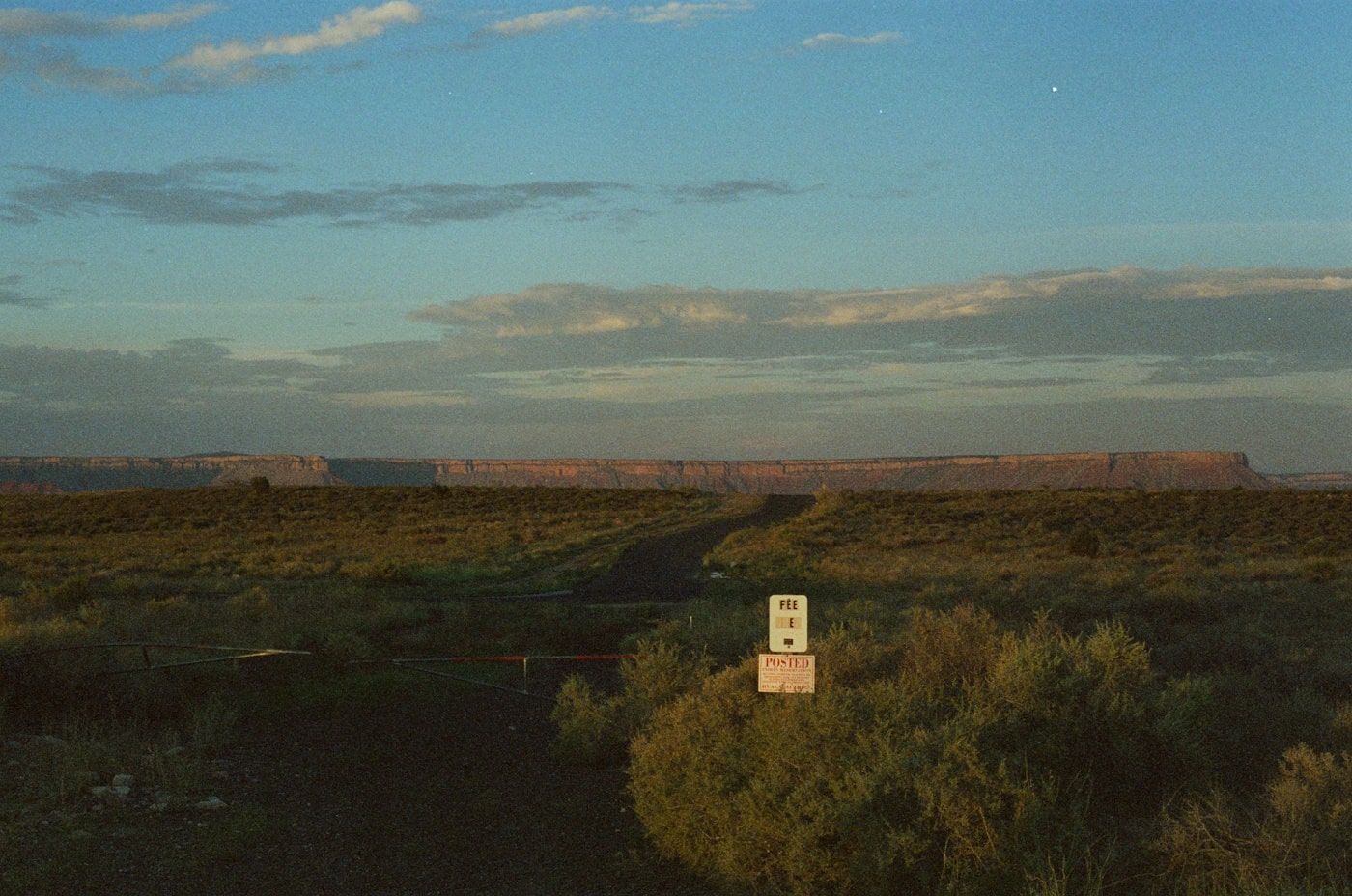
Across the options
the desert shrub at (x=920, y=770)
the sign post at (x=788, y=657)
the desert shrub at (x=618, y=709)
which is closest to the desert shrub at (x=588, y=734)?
the desert shrub at (x=618, y=709)

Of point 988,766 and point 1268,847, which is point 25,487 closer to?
point 988,766

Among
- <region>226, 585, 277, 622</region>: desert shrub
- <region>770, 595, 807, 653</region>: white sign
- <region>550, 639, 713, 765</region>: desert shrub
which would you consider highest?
<region>770, 595, 807, 653</region>: white sign

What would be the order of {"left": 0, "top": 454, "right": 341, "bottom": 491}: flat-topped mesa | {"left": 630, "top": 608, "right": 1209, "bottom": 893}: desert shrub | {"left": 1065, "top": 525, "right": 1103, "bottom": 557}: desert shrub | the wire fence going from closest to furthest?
{"left": 630, "top": 608, "right": 1209, "bottom": 893}: desert shrub < the wire fence < {"left": 1065, "top": 525, "right": 1103, "bottom": 557}: desert shrub < {"left": 0, "top": 454, "right": 341, "bottom": 491}: flat-topped mesa

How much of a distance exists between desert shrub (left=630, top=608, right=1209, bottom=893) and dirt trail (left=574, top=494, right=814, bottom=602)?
19.4 metres

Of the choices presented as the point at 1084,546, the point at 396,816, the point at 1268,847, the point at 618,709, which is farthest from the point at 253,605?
the point at 1084,546

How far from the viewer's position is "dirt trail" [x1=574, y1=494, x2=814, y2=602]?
→ 2997 cm

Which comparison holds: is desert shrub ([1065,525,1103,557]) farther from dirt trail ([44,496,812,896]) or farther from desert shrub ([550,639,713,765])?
desert shrub ([550,639,713,765])

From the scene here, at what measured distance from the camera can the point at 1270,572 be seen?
32.1m

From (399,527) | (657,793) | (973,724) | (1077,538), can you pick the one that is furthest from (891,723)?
(399,527)

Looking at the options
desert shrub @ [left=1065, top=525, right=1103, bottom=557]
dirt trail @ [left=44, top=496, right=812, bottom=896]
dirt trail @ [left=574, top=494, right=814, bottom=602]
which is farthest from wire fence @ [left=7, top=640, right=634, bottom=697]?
desert shrub @ [left=1065, top=525, right=1103, bottom=557]

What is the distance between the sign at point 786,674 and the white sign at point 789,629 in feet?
0.20

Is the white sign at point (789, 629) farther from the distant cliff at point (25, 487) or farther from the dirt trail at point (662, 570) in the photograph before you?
the distant cliff at point (25, 487)

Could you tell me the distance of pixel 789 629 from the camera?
8180mm

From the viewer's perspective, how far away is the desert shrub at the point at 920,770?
6.90m
